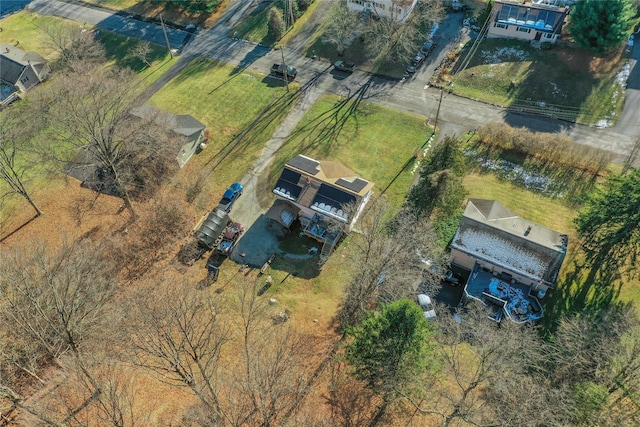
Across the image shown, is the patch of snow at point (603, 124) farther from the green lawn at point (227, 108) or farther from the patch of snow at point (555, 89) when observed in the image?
the green lawn at point (227, 108)

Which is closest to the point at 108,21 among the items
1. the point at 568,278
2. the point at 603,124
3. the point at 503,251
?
the point at 503,251

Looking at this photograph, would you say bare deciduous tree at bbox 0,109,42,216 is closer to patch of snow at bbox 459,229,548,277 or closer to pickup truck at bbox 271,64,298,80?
pickup truck at bbox 271,64,298,80

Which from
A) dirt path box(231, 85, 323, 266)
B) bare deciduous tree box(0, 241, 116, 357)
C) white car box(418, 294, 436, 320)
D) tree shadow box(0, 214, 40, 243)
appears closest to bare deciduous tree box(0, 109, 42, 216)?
tree shadow box(0, 214, 40, 243)

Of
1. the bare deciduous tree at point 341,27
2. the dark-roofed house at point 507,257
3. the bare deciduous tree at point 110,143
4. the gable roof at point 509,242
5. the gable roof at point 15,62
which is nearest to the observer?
the gable roof at point 509,242

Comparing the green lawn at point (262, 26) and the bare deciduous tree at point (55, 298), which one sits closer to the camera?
the bare deciduous tree at point (55, 298)

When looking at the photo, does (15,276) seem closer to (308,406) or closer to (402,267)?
(308,406)

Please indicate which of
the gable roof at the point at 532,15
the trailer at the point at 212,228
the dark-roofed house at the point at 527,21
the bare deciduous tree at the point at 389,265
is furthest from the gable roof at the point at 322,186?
the gable roof at the point at 532,15
